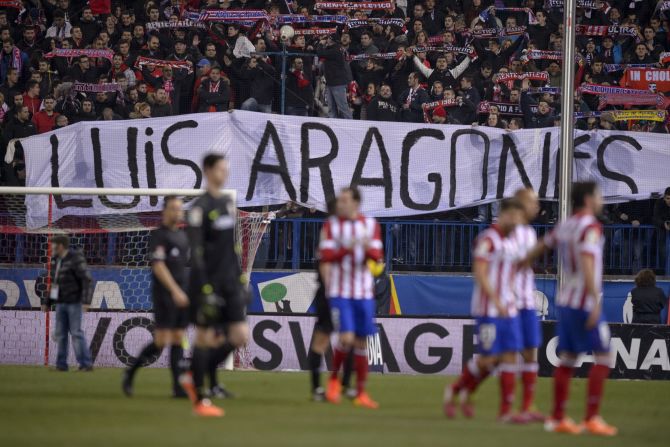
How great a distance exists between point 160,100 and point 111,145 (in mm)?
1486

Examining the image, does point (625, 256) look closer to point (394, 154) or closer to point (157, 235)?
A: point (394, 154)

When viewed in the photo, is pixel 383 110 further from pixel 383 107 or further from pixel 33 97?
pixel 33 97

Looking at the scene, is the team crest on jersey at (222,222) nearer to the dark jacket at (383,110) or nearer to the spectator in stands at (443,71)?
the dark jacket at (383,110)

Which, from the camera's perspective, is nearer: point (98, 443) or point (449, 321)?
point (98, 443)

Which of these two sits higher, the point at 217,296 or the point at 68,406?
the point at 217,296

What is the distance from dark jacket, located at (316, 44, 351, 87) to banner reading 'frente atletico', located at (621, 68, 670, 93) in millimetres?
5405

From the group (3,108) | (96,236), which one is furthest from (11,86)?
(96,236)

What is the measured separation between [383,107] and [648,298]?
6241mm

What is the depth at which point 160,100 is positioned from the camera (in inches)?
836

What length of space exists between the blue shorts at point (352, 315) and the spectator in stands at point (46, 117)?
11.1m

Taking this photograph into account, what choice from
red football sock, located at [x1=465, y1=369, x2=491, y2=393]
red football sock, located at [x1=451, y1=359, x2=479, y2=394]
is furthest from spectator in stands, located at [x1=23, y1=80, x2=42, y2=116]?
red football sock, located at [x1=465, y1=369, x2=491, y2=393]

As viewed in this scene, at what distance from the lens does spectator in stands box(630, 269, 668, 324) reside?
18078mm

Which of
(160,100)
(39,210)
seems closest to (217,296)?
(39,210)

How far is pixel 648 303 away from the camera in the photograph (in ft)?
59.3
